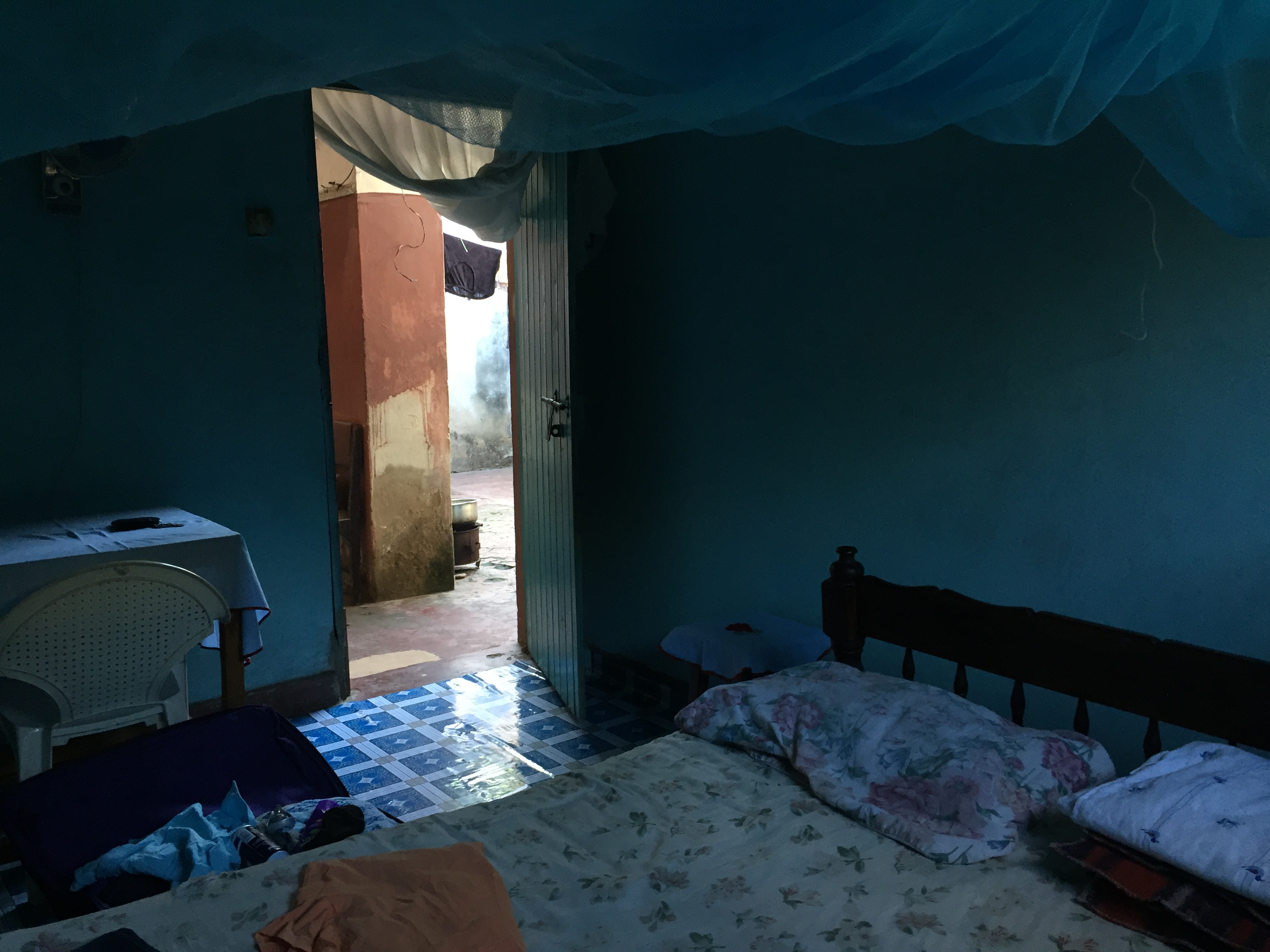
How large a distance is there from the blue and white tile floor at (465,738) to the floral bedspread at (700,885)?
124 centimetres

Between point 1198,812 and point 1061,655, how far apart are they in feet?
1.62

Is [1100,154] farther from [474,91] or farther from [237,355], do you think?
[237,355]

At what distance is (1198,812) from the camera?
1.40 m

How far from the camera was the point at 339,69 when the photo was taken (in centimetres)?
101

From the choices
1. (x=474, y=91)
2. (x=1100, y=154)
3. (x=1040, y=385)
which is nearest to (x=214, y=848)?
(x=474, y=91)

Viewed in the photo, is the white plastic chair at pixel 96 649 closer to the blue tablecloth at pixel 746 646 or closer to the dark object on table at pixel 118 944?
A: the dark object on table at pixel 118 944

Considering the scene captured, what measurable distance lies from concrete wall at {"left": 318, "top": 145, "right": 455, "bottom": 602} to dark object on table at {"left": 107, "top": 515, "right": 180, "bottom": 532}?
239 cm

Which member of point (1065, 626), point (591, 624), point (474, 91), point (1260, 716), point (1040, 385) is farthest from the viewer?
point (591, 624)

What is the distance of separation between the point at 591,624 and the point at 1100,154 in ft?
9.08

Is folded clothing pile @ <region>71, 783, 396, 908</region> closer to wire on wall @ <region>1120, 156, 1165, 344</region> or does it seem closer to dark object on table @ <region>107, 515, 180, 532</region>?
dark object on table @ <region>107, 515, 180, 532</region>

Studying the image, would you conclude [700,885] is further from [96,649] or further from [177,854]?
[96,649]

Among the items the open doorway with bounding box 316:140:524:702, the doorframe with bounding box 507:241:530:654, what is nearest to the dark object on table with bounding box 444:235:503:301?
the open doorway with bounding box 316:140:524:702

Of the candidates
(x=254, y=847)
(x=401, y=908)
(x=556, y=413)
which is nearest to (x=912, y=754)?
(x=401, y=908)

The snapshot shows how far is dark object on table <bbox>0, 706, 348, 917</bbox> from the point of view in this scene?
1973 millimetres
